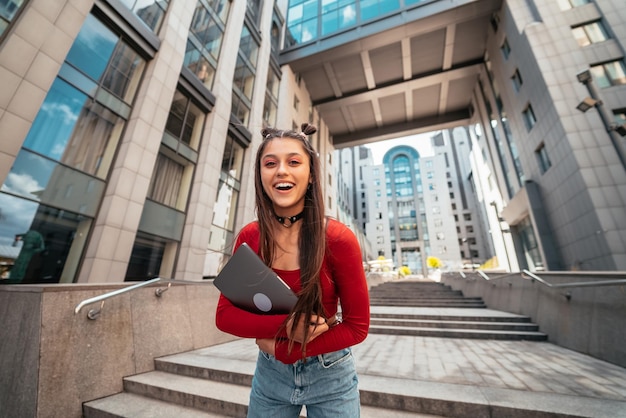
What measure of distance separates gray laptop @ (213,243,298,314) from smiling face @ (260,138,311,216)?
1.15 ft

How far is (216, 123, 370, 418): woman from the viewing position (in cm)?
116

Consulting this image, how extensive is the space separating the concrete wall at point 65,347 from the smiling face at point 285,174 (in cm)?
374

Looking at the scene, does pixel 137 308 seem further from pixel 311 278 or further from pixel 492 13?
pixel 492 13

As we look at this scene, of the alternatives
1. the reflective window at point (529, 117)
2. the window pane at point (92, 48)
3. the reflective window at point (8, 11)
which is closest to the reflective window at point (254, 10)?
the window pane at point (92, 48)

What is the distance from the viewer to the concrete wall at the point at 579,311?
416 centimetres

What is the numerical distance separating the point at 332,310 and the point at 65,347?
3892 millimetres

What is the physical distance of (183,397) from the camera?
3328 millimetres

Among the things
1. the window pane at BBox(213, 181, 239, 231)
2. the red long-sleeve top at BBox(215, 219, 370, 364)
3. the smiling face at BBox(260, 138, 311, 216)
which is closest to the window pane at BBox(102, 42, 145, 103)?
the window pane at BBox(213, 181, 239, 231)

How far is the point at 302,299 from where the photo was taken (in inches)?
44.1

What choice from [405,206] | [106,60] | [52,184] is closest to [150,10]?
[106,60]

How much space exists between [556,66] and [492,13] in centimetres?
762

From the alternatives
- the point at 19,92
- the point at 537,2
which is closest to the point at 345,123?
the point at 537,2

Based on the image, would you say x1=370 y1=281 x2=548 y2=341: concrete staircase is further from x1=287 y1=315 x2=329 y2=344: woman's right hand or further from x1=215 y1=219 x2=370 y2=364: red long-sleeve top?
x1=287 y1=315 x2=329 y2=344: woman's right hand

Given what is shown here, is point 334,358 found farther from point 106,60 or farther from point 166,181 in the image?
point 106,60
